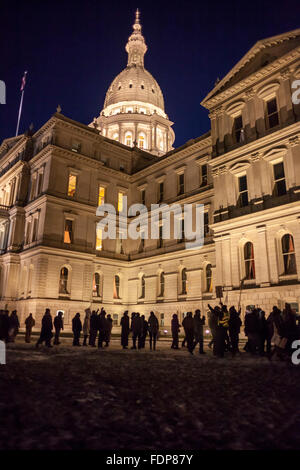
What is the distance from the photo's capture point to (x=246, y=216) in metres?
24.0

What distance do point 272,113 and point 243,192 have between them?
6256 millimetres

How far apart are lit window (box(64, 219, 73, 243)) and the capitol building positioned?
0.41 ft

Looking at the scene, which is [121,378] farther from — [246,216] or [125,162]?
[125,162]

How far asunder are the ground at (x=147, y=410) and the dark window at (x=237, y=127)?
21.7m

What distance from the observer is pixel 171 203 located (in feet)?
124

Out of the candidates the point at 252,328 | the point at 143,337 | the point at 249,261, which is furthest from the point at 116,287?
the point at 252,328

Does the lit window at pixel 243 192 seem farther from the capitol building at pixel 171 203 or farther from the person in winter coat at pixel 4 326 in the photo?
the person in winter coat at pixel 4 326

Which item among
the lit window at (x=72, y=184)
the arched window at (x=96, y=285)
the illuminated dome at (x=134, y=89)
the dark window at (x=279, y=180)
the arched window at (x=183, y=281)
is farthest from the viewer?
the illuminated dome at (x=134, y=89)

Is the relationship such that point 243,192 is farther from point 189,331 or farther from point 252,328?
point 252,328

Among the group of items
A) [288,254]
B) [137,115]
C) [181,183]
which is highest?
[137,115]

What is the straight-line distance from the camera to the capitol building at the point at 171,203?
23.2 m

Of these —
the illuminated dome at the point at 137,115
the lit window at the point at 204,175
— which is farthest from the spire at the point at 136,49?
the lit window at the point at 204,175

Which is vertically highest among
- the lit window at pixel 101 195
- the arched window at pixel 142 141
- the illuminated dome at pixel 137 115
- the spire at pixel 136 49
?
the spire at pixel 136 49
